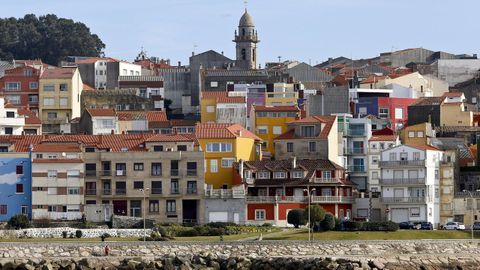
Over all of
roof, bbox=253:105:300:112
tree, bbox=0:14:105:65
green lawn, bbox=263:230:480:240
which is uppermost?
tree, bbox=0:14:105:65

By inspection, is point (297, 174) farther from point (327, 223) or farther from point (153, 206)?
point (327, 223)

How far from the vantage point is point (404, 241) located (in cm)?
7419

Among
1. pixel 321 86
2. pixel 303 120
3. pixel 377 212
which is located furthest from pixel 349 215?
pixel 321 86

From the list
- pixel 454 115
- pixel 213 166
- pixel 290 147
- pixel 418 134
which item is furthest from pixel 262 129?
pixel 454 115

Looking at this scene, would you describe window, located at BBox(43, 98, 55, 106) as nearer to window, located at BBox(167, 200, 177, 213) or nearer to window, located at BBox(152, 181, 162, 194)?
window, located at BBox(152, 181, 162, 194)

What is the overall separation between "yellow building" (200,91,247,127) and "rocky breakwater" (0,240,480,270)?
28951 millimetres

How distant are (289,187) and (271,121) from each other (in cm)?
1296

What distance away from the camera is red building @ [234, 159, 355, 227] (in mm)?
85188

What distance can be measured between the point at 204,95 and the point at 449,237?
3191 centimetres

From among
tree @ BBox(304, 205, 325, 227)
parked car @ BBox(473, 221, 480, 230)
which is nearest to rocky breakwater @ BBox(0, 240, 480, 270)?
tree @ BBox(304, 205, 325, 227)

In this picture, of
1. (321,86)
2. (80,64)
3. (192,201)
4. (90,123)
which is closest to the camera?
(192,201)

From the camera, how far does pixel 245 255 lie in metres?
72.8

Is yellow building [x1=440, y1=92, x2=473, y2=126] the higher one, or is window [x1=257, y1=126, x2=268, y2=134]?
yellow building [x1=440, y1=92, x2=473, y2=126]

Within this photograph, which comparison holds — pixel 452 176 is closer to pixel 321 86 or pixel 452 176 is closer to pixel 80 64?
pixel 321 86
